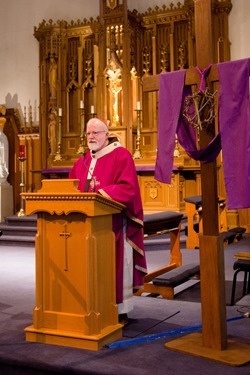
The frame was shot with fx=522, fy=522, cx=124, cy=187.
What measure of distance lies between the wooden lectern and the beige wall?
8.10 m

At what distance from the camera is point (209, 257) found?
9.82 feet

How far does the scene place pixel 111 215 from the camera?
3.38 meters

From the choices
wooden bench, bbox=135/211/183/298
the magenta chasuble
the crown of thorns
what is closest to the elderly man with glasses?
the magenta chasuble

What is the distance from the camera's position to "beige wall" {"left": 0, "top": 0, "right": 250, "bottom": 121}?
11.0m

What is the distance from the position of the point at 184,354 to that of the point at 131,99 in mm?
7273

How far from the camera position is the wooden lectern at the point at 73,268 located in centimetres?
309

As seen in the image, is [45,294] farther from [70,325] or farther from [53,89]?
[53,89]

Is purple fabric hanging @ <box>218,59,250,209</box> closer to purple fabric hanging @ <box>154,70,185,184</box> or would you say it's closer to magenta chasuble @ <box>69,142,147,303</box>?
purple fabric hanging @ <box>154,70,185,184</box>

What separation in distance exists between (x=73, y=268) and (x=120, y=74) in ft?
22.8

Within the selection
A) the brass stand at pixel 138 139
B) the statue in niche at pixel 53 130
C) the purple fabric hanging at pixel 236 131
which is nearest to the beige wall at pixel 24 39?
the statue in niche at pixel 53 130

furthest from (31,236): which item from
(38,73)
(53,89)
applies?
(38,73)

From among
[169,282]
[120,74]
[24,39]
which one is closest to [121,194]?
[169,282]

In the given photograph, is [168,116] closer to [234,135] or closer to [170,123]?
[170,123]

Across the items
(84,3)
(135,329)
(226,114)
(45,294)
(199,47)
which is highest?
(84,3)
